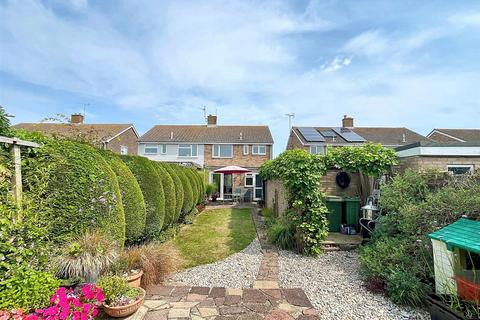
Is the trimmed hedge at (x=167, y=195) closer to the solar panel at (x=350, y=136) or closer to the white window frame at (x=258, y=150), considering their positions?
the white window frame at (x=258, y=150)

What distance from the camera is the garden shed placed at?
3.23 metres

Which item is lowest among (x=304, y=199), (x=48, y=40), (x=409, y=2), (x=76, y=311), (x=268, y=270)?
(x=268, y=270)

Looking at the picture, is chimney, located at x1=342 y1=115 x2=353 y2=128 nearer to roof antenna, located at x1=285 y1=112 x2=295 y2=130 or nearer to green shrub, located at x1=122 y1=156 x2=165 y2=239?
roof antenna, located at x1=285 y1=112 x2=295 y2=130

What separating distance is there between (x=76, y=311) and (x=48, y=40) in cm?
672

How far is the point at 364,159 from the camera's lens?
688 centimetres

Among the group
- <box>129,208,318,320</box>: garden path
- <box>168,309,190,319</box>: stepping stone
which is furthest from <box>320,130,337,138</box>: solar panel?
<box>168,309,190,319</box>: stepping stone

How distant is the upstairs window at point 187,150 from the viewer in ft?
82.4

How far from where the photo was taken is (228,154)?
24.8 m

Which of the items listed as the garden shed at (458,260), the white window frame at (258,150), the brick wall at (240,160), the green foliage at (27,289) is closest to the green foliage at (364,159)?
the garden shed at (458,260)

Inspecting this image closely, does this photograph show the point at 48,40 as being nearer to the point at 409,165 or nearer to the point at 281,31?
the point at 281,31

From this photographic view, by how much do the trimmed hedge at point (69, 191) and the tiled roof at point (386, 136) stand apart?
21335 millimetres

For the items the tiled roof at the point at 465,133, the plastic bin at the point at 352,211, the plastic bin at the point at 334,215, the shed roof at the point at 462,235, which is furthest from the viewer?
the tiled roof at the point at 465,133

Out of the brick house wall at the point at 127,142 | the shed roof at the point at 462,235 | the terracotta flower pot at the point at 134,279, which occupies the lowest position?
the terracotta flower pot at the point at 134,279

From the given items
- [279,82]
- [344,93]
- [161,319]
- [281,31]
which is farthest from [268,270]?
[344,93]
